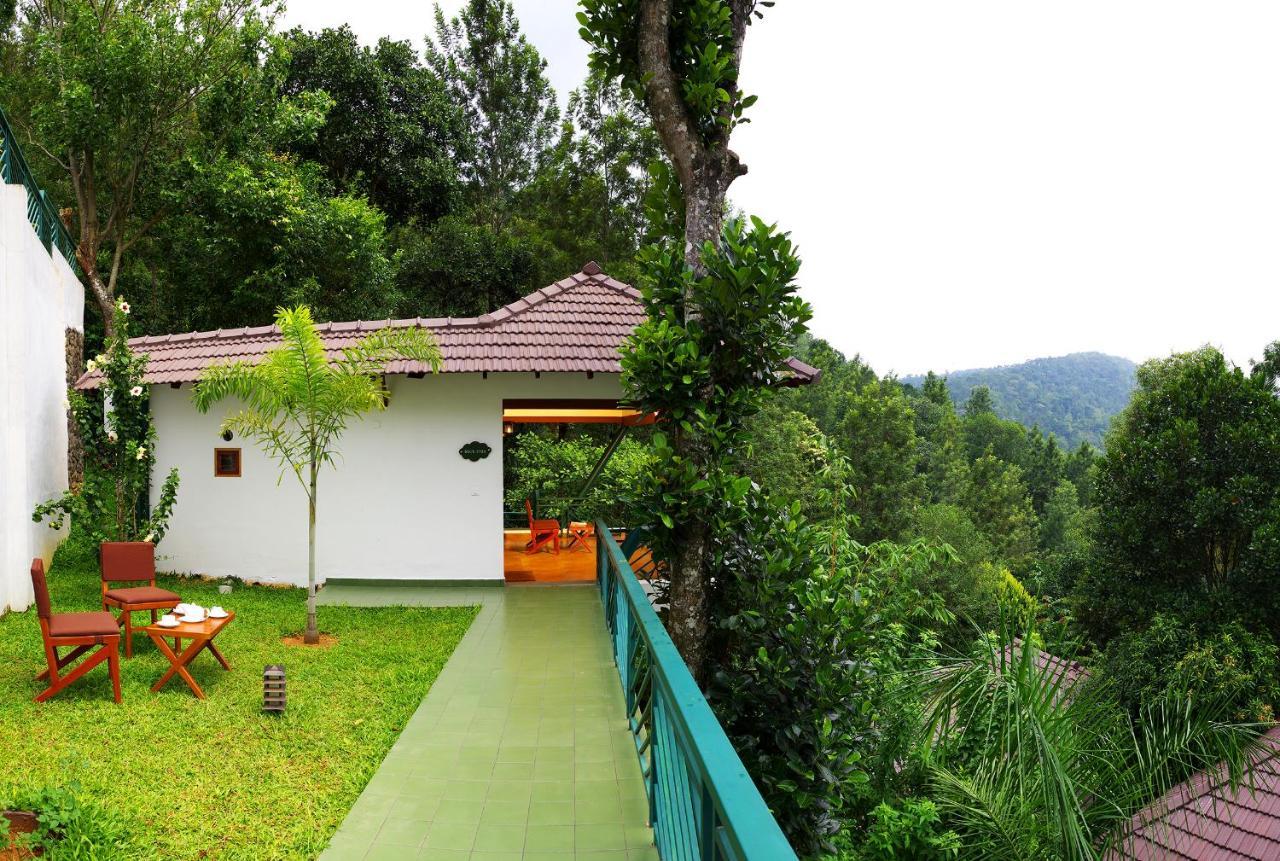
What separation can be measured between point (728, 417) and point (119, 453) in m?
8.50

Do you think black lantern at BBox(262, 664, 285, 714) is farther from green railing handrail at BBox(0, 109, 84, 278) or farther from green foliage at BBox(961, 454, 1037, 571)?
green foliage at BBox(961, 454, 1037, 571)

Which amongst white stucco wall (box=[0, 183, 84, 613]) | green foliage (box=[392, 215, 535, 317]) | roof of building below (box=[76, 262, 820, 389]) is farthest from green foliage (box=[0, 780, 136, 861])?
green foliage (box=[392, 215, 535, 317])

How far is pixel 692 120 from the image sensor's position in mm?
5395

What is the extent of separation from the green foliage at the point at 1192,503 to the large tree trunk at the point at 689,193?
14601mm

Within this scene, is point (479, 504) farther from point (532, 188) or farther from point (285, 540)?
point (532, 188)

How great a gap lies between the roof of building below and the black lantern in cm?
490

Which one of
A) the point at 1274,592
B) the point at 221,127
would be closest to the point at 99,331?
Answer: the point at 221,127

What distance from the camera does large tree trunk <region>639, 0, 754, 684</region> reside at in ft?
17.3

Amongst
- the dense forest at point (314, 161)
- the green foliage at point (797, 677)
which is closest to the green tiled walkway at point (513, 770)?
the green foliage at point (797, 677)

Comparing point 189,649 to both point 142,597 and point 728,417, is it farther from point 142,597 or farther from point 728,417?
point 728,417

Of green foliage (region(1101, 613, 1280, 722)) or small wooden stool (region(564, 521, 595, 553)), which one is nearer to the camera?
green foliage (region(1101, 613, 1280, 722))

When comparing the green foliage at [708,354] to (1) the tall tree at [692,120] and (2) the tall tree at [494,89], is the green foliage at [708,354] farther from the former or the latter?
(2) the tall tree at [494,89]

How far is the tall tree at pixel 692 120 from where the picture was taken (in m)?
5.15

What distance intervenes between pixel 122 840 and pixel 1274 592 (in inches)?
705
